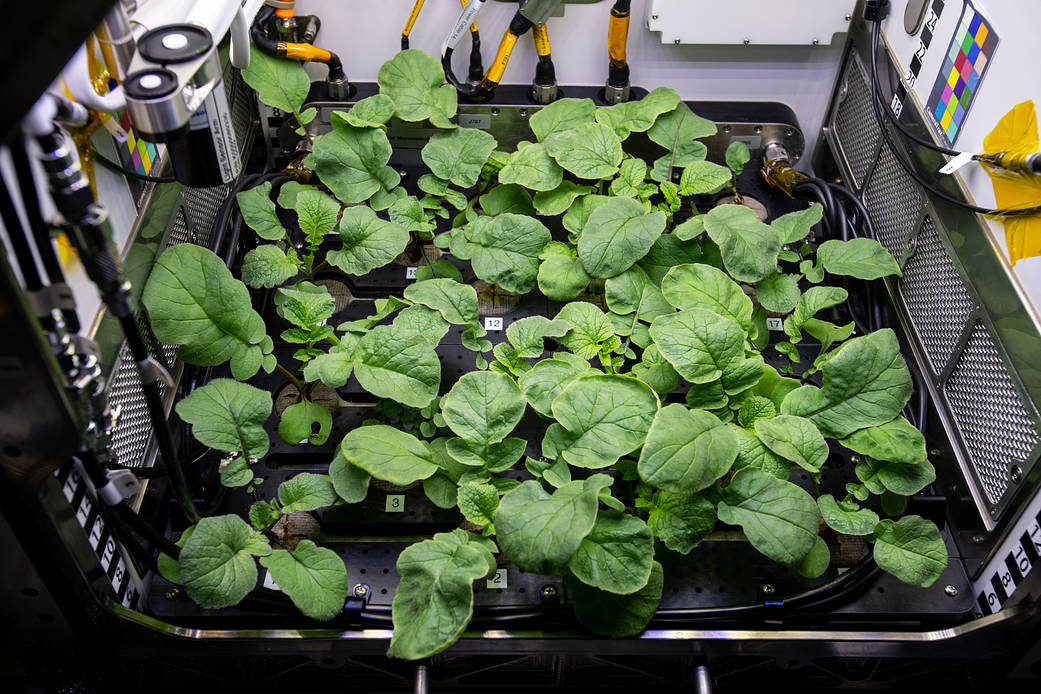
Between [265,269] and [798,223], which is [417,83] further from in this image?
[798,223]

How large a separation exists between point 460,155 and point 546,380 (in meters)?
0.48

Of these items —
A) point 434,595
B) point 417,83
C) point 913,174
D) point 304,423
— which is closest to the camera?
point 434,595

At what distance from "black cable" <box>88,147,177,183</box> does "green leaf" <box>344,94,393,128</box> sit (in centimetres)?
37

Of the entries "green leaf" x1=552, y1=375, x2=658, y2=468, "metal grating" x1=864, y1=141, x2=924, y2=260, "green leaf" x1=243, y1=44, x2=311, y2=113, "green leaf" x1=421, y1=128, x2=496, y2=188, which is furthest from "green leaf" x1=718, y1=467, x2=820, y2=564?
"green leaf" x1=243, y1=44, x2=311, y2=113

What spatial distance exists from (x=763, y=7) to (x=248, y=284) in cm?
101

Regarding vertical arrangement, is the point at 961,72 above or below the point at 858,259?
above

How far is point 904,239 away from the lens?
1342 millimetres

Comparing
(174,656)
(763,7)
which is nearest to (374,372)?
(174,656)

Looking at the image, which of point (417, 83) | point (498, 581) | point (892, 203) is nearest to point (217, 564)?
point (498, 581)

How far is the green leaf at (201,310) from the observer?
1.06m

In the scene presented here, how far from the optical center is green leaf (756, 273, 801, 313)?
126 centimetres

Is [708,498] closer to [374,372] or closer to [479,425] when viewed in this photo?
[479,425]

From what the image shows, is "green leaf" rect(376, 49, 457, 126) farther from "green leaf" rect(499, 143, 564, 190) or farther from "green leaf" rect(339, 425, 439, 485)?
"green leaf" rect(339, 425, 439, 485)

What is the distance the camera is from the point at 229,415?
3.47ft
